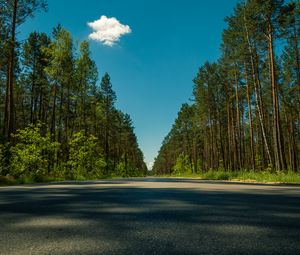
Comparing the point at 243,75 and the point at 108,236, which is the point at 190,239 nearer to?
the point at 108,236

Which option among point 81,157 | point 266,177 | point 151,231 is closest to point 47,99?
point 81,157

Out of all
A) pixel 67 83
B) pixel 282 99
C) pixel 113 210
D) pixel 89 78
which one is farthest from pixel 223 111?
pixel 113 210

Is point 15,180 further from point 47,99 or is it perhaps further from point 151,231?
point 47,99

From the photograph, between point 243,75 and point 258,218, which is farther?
point 243,75

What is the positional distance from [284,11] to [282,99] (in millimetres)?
22345

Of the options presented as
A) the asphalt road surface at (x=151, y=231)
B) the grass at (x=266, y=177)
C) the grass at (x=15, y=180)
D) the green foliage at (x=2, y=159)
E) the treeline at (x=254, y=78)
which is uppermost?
the treeline at (x=254, y=78)

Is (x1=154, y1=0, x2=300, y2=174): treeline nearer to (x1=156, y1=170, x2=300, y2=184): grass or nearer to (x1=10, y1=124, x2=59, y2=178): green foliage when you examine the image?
(x1=156, y1=170, x2=300, y2=184): grass

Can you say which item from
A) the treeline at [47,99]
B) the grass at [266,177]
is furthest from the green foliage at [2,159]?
the grass at [266,177]

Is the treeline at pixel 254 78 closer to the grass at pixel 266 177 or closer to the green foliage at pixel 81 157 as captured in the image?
the grass at pixel 266 177

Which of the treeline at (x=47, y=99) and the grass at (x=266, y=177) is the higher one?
the treeline at (x=47, y=99)

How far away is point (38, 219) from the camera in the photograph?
4289 millimetres

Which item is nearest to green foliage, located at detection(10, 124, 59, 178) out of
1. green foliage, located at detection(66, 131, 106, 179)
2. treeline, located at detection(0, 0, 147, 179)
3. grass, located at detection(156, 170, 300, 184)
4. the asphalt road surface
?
treeline, located at detection(0, 0, 147, 179)

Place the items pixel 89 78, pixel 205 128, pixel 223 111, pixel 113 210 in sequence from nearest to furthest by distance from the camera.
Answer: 1. pixel 113 210
2. pixel 89 78
3. pixel 223 111
4. pixel 205 128

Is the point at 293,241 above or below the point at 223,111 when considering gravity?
below
